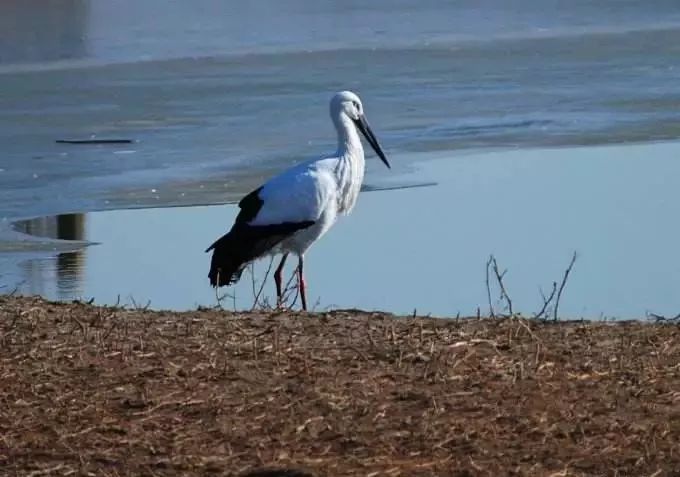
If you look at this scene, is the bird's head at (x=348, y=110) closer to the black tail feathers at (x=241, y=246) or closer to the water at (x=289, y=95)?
the water at (x=289, y=95)

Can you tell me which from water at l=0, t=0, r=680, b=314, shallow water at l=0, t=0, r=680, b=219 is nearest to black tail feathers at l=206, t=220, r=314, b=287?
water at l=0, t=0, r=680, b=314

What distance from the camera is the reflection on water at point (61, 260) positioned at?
9824 mm

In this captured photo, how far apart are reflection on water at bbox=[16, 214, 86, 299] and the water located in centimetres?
5

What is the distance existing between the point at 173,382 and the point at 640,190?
6514 mm

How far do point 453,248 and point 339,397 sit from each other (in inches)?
186

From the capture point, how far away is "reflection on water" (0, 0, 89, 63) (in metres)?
21.6

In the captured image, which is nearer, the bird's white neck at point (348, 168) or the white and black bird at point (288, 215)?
the white and black bird at point (288, 215)

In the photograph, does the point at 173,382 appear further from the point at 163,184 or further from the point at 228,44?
the point at 228,44

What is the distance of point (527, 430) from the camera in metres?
5.21

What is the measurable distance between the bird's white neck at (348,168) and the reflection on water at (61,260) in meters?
1.69

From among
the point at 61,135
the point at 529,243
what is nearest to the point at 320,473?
the point at 529,243

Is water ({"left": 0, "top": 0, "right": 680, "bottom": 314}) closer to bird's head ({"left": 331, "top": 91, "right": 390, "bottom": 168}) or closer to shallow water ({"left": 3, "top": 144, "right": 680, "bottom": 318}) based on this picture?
shallow water ({"left": 3, "top": 144, "right": 680, "bottom": 318})

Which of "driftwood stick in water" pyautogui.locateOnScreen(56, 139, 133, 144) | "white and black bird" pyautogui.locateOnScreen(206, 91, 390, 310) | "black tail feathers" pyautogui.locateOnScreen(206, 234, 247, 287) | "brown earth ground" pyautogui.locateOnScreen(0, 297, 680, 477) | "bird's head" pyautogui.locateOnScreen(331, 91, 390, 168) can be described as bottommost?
"brown earth ground" pyautogui.locateOnScreen(0, 297, 680, 477)

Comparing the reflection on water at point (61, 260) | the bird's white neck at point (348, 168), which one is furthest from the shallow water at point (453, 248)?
the bird's white neck at point (348, 168)
